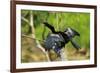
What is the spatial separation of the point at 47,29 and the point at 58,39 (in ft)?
0.47

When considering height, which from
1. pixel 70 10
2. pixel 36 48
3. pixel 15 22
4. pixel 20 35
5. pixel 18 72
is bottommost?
pixel 18 72

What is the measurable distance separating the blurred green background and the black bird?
1.2 inches

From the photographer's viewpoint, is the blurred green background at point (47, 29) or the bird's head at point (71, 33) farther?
the bird's head at point (71, 33)

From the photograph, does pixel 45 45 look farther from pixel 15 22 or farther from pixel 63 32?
pixel 15 22

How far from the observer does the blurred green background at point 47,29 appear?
1.79 m

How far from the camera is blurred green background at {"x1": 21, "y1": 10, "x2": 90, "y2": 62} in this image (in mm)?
1789

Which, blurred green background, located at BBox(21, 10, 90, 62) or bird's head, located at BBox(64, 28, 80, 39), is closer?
blurred green background, located at BBox(21, 10, 90, 62)

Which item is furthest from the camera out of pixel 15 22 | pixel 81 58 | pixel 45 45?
pixel 81 58

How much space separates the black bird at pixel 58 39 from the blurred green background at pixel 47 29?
0.03 m

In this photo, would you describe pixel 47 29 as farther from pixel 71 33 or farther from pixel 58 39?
pixel 71 33

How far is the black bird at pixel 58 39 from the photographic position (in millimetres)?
1868

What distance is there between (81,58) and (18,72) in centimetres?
62

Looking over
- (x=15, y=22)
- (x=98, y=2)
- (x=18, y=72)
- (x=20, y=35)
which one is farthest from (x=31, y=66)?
(x=98, y=2)

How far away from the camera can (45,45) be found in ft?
6.07
